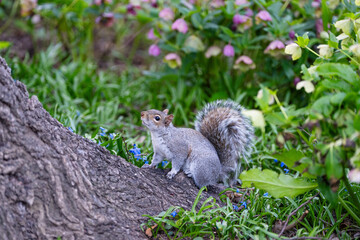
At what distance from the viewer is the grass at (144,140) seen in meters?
2.45

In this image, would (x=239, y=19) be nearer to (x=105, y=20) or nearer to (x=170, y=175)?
(x=105, y=20)

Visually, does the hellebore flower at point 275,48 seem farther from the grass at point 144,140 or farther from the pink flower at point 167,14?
the pink flower at point 167,14

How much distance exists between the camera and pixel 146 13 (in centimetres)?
471

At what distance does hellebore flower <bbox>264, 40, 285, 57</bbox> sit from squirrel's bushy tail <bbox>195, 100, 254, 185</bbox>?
3.07 ft

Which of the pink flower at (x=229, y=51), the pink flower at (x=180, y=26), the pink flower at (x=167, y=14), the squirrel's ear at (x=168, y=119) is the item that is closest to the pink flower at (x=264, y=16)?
the pink flower at (x=229, y=51)

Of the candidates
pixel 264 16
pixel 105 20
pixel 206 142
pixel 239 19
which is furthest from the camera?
pixel 105 20

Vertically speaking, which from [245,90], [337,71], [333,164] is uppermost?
[337,71]

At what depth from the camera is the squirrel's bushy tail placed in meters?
3.16

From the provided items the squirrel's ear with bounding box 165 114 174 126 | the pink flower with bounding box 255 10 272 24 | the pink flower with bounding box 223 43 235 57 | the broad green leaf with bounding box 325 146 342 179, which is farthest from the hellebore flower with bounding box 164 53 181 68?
the broad green leaf with bounding box 325 146 342 179

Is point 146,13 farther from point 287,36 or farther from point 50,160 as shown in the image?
point 50,160

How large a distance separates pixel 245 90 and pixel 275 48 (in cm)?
67

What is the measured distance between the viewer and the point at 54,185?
224 centimetres

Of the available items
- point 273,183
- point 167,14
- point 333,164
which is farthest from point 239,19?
point 333,164

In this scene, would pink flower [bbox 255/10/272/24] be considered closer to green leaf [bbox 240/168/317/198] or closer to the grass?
the grass
